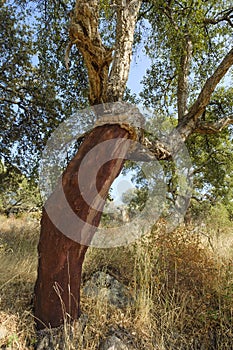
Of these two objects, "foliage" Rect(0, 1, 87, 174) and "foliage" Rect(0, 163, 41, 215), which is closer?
"foliage" Rect(0, 1, 87, 174)

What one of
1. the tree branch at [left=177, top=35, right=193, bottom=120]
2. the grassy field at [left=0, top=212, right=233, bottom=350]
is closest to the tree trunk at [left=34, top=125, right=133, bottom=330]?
the grassy field at [left=0, top=212, right=233, bottom=350]

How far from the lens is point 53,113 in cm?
594

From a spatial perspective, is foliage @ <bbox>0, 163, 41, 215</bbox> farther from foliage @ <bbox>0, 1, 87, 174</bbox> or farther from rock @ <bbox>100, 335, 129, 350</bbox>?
rock @ <bbox>100, 335, 129, 350</bbox>

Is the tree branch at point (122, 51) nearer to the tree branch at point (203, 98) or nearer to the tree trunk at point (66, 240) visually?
the tree trunk at point (66, 240)

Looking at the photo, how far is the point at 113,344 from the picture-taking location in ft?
8.95

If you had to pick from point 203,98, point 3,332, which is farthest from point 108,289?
point 203,98

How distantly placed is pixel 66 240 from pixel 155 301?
5.12ft

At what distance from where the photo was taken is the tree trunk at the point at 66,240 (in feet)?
9.30

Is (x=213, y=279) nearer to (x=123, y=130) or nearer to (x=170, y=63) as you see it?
(x=123, y=130)

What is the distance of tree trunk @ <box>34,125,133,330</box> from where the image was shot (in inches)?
112

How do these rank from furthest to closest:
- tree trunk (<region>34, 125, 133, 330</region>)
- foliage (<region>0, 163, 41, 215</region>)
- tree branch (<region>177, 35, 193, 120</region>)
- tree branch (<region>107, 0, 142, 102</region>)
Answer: foliage (<region>0, 163, 41, 215</region>) → tree branch (<region>177, 35, 193, 120</region>) → tree branch (<region>107, 0, 142, 102</region>) → tree trunk (<region>34, 125, 133, 330</region>)

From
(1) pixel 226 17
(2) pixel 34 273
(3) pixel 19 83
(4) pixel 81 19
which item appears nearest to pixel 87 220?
(2) pixel 34 273

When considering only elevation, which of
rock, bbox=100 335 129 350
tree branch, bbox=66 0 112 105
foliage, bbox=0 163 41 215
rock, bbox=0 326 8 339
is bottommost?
rock, bbox=0 326 8 339

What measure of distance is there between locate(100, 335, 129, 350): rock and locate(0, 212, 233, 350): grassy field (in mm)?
73
